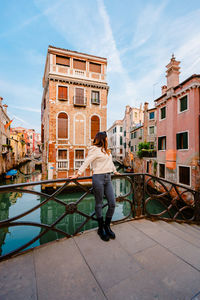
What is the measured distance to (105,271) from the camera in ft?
4.73

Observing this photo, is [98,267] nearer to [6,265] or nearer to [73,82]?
[6,265]

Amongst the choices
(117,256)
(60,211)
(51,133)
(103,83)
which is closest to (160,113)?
(103,83)

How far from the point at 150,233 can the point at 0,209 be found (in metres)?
11.7

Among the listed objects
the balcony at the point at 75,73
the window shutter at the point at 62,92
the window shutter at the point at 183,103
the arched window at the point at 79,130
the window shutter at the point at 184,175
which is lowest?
the window shutter at the point at 184,175

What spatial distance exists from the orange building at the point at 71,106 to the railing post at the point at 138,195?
420 inches

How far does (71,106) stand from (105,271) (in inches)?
532

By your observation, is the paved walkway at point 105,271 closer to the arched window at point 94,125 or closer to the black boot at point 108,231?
the black boot at point 108,231

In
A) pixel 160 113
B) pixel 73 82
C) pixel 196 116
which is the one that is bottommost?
pixel 196 116

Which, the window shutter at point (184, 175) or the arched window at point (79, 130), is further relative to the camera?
the arched window at point (79, 130)

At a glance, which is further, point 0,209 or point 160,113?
point 160,113

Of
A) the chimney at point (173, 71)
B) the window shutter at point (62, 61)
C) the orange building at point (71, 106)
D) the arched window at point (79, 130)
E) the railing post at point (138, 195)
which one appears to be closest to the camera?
the railing post at point (138, 195)

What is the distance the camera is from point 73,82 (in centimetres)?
1320

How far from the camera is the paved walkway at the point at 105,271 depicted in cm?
120

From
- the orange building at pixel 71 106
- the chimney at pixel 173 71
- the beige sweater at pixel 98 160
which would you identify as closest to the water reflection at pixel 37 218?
the orange building at pixel 71 106
